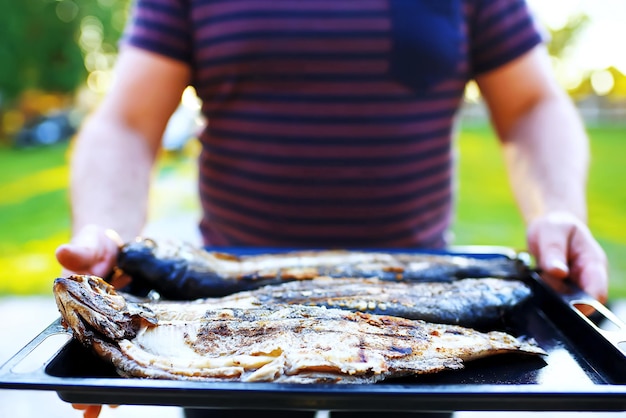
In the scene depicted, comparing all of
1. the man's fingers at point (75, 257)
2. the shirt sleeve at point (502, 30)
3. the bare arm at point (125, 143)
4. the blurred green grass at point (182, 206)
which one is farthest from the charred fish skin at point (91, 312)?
the blurred green grass at point (182, 206)

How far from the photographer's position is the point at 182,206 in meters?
9.62

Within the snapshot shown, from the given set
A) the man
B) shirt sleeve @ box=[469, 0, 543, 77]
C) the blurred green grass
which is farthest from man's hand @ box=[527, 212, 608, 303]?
the blurred green grass

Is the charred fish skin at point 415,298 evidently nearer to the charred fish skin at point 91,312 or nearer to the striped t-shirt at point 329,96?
the charred fish skin at point 91,312

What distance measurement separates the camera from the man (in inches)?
102

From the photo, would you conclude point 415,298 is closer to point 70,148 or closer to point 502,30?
point 502,30

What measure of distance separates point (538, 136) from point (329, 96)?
1039 millimetres

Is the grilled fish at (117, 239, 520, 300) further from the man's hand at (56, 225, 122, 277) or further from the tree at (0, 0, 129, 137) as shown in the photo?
the tree at (0, 0, 129, 137)

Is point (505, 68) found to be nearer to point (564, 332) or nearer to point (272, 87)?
point (272, 87)

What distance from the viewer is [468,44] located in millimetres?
2787

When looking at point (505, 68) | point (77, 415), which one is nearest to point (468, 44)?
point (505, 68)

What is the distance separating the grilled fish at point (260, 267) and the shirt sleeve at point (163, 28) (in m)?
1.08

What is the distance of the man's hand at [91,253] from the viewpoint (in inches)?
67.9

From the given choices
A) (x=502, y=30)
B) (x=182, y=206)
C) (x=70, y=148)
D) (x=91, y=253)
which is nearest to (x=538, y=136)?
(x=502, y=30)

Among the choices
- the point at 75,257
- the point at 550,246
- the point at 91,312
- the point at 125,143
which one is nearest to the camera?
the point at 91,312
